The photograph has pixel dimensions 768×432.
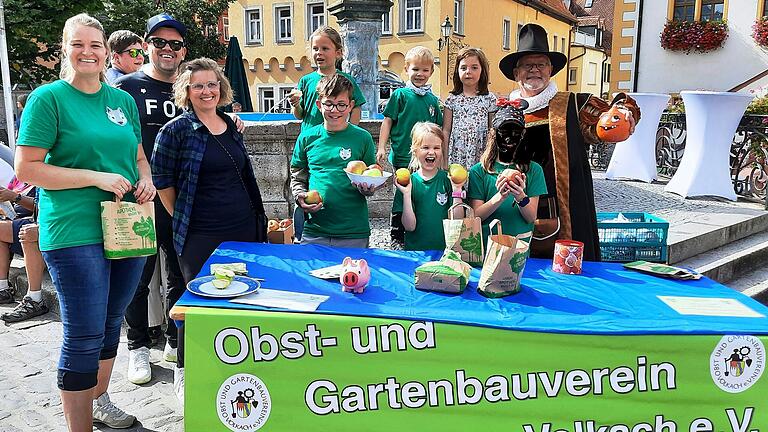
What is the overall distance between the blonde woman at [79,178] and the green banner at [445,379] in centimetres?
65

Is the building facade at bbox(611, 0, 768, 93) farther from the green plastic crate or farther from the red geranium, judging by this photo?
the green plastic crate

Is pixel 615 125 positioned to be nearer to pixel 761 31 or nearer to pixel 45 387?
pixel 45 387

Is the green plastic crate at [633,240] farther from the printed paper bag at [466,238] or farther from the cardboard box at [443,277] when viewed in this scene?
the cardboard box at [443,277]

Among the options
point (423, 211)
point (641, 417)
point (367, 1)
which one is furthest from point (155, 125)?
point (367, 1)

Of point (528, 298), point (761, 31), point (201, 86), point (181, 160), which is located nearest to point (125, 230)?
point (181, 160)

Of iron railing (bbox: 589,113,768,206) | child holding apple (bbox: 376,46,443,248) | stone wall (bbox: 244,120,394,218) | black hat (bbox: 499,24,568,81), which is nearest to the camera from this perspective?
black hat (bbox: 499,24,568,81)

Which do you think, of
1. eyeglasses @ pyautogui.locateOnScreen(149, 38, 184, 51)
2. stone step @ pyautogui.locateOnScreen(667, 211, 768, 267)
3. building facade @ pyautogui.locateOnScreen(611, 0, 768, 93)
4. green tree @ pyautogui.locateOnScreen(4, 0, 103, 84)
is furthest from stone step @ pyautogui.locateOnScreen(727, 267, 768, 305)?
green tree @ pyautogui.locateOnScreen(4, 0, 103, 84)

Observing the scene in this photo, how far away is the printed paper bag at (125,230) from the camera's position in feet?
Answer: 8.01

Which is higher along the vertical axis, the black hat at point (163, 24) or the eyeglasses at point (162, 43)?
the black hat at point (163, 24)

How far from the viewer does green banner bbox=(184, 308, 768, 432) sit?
2148 mm

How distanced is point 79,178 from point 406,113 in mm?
2596

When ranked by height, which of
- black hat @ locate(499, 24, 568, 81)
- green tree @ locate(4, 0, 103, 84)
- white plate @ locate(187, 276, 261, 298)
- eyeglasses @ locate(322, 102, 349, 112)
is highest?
green tree @ locate(4, 0, 103, 84)

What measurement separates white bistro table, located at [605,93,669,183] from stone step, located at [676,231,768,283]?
3557 millimetres

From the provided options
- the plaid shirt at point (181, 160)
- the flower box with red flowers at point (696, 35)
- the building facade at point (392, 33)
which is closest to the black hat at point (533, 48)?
the plaid shirt at point (181, 160)
